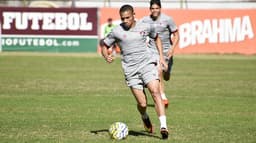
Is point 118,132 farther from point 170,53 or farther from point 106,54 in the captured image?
point 170,53

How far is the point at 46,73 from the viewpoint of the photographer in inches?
1027

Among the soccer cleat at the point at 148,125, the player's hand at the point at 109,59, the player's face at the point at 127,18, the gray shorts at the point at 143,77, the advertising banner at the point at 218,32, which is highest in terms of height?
the player's face at the point at 127,18

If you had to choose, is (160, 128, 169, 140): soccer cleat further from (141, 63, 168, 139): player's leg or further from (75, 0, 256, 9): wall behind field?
(75, 0, 256, 9): wall behind field

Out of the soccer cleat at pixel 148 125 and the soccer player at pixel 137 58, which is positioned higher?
the soccer player at pixel 137 58

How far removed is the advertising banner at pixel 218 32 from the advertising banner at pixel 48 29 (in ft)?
3.82

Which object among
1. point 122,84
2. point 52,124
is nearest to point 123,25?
point 52,124

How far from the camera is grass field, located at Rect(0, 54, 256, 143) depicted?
12102mm

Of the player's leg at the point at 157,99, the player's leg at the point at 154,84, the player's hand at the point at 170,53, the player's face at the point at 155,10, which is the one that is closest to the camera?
the player's leg at the point at 157,99

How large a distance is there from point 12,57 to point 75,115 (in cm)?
2053

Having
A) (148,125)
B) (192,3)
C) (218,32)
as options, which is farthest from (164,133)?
(192,3)

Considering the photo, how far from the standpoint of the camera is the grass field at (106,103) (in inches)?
476

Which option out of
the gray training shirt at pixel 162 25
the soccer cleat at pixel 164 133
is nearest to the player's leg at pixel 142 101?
the soccer cleat at pixel 164 133

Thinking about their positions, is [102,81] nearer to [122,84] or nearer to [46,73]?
[122,84]

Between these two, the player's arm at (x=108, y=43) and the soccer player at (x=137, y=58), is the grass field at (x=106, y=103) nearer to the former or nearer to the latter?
the soccer player at (x=137, y=58)
